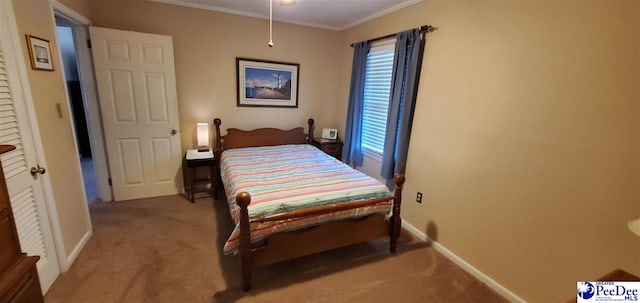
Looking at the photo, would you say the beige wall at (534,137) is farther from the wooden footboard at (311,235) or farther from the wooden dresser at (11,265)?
the wooden dresser at (11,265)

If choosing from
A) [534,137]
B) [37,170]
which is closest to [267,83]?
[37,170]

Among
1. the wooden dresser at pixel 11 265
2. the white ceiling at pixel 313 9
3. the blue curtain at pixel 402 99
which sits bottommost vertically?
the wooden dresser at pixel 11 265

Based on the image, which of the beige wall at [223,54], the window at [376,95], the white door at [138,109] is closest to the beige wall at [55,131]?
the white door at [138,109]

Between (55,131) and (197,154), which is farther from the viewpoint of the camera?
(197,154)

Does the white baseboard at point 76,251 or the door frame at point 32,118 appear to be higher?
the door frame at point 32,118

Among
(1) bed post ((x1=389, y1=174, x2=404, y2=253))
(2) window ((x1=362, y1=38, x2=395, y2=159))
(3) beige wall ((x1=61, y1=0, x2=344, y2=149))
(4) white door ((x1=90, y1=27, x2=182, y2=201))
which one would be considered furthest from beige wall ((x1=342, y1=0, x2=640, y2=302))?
(4) white door ((x1=90, y1=27, x2=182, y2=201))

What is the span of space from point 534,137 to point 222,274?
249 cm

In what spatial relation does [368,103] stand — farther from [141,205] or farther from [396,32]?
[141,205]

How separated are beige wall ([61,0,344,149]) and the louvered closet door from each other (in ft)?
5.01

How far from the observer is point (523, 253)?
1.90 metres

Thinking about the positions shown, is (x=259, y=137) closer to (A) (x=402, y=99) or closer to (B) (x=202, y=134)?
(B) (x=202, y=134)

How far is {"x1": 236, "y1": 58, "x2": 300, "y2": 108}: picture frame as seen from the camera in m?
3.63

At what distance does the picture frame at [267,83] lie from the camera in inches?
143

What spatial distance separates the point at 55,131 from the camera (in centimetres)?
204
